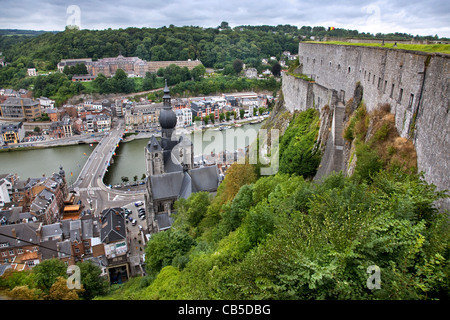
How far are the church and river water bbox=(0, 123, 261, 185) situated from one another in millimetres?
12596

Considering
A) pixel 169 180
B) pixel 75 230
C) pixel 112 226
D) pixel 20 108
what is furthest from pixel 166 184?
pixel 20 108

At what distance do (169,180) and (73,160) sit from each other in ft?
81.3

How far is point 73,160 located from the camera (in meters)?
39.3

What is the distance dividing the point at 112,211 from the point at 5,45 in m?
85.9

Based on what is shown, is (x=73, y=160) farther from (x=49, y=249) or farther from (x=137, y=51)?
(x=137, y=51)

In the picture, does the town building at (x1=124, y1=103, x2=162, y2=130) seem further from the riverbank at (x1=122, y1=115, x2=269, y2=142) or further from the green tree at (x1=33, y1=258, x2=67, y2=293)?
the green tree at (x1=33, y1=258, x2=67, y2=293)

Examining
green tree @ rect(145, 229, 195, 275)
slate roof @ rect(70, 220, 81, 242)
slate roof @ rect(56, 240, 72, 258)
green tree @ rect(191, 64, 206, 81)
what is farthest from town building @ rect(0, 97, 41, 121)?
green tree @ rect(145, 229, 195, 275)

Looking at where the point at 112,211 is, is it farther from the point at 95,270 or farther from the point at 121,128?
the point at 121,128

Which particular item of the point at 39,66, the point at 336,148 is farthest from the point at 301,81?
the point at 39,66

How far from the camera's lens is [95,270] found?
598 inches

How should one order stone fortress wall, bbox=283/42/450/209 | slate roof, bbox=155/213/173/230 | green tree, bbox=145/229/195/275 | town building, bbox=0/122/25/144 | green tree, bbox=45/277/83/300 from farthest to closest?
town building, bbox=0/122/25/144 → slate roof, bbox=155/213/173/230 → green tree, bbox=145/229/195/275 → green tree, bbox=45/277/83/300 → stone fortress wall, bbox=283/42/450/209

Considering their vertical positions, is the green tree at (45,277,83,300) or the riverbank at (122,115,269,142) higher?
the green tree at (45,277,83,300)

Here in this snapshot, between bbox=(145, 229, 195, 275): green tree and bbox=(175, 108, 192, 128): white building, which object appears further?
bbox=(175, 108, 192, 128): white building

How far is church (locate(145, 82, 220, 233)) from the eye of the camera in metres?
19.7
